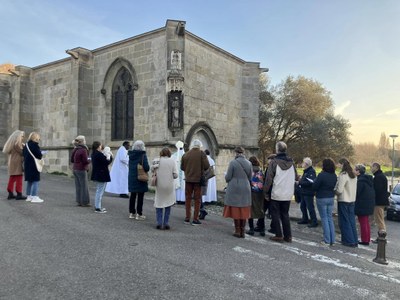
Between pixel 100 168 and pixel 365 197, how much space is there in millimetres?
6139

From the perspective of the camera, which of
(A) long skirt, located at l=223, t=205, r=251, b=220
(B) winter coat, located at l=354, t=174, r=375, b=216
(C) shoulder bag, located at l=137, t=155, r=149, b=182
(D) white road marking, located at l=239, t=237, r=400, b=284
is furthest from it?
(B) winter coat, located at l=354, t=174, r=375, b=216

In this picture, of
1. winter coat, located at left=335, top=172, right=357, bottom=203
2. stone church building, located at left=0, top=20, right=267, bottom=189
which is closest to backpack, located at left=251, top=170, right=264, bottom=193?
winter coat, located at left=335, top=172, right=357, bottom=203

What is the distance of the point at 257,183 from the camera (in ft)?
23.8

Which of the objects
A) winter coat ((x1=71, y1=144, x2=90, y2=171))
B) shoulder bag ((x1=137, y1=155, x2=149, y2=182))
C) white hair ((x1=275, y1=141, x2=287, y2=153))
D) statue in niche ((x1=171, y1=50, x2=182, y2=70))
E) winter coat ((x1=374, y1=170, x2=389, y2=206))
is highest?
statue in niche ((x1=171, y1=50, x2=182, y2=70))

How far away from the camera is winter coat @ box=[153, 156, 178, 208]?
6762 millimetres

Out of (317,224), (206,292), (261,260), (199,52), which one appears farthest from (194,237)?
(199,52)

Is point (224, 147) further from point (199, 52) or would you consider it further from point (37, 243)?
point (37, 243)

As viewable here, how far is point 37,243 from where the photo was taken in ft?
17.3

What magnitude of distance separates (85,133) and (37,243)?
39.9ft

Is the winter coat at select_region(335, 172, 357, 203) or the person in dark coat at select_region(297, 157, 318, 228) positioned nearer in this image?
the winter coat at select_region(335, 172, 357, 203)

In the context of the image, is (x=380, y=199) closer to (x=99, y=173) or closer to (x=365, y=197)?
(x=365, y=197)

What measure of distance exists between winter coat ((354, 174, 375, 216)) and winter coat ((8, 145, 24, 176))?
816cm

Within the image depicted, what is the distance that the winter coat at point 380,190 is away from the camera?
829cm

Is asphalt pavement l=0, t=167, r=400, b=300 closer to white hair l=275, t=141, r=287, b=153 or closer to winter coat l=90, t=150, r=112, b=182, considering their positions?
winter coat l=90, t=150, r=112, b=182
